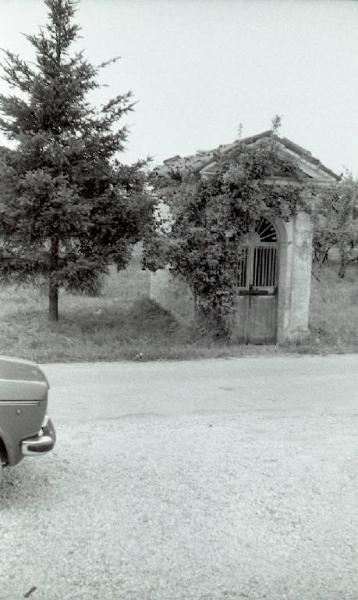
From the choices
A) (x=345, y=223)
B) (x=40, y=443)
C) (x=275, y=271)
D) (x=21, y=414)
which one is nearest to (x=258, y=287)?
(x=275, y=271)

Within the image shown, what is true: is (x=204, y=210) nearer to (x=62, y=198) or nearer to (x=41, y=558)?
(x=62, y=198)

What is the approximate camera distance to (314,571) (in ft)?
13.1

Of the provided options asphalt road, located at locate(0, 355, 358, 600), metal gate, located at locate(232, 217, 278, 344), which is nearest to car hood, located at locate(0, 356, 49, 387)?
asphalt road, located at locate(0, 355, 358, 600)

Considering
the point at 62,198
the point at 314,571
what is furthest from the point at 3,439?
the point at 62,198

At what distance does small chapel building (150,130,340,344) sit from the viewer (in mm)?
12906

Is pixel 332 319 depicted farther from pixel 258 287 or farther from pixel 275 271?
pixel 258 287

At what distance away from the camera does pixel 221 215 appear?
12.3 metres

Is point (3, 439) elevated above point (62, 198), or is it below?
below

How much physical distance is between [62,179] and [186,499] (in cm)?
Result: 764

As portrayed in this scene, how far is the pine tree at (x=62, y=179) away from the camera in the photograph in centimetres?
1139

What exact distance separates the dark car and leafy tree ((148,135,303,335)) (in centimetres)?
768

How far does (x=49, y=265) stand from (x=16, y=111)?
3089 millimetres

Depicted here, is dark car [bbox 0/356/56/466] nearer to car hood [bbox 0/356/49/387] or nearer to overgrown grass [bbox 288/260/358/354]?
car hood [bbox 0/356/49/387]

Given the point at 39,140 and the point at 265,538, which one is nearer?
the point at 265,538
